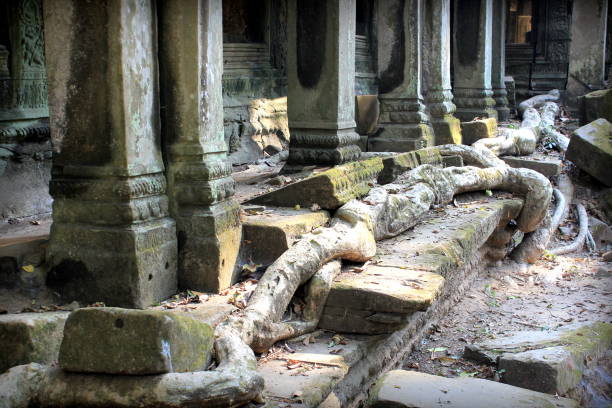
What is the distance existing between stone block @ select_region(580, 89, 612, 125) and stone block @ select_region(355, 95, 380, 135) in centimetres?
429

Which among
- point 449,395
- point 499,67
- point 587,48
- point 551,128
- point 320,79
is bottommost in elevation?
point 449,395

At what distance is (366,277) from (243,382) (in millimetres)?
1683

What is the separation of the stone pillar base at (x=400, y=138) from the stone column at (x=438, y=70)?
742 mm

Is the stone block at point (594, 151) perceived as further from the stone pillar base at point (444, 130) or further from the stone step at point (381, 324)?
the stone step at point (381, 324)

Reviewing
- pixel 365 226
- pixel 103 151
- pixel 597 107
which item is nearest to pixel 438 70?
pixel 597 107

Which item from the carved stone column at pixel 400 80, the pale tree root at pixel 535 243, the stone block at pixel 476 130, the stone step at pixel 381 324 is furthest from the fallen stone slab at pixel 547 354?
the stone block at pixel 476 130

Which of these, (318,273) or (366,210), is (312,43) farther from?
(318,273)

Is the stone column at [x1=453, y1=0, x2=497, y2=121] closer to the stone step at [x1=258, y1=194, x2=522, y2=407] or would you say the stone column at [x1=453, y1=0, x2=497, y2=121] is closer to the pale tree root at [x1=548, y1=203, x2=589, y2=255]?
the pale tree root at [x1=548, y1=203, x2=589, y2=255]

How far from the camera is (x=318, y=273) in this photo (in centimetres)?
426

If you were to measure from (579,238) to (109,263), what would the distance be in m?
6.02

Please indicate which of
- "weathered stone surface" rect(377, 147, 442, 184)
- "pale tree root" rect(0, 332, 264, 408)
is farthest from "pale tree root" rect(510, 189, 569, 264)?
"pale tree root" rect(0, 332, 264, 408)

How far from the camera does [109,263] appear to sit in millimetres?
3832

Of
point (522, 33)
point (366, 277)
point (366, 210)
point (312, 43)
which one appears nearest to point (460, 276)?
point (366, 210)

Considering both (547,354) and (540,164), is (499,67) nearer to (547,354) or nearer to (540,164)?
(540,164)
